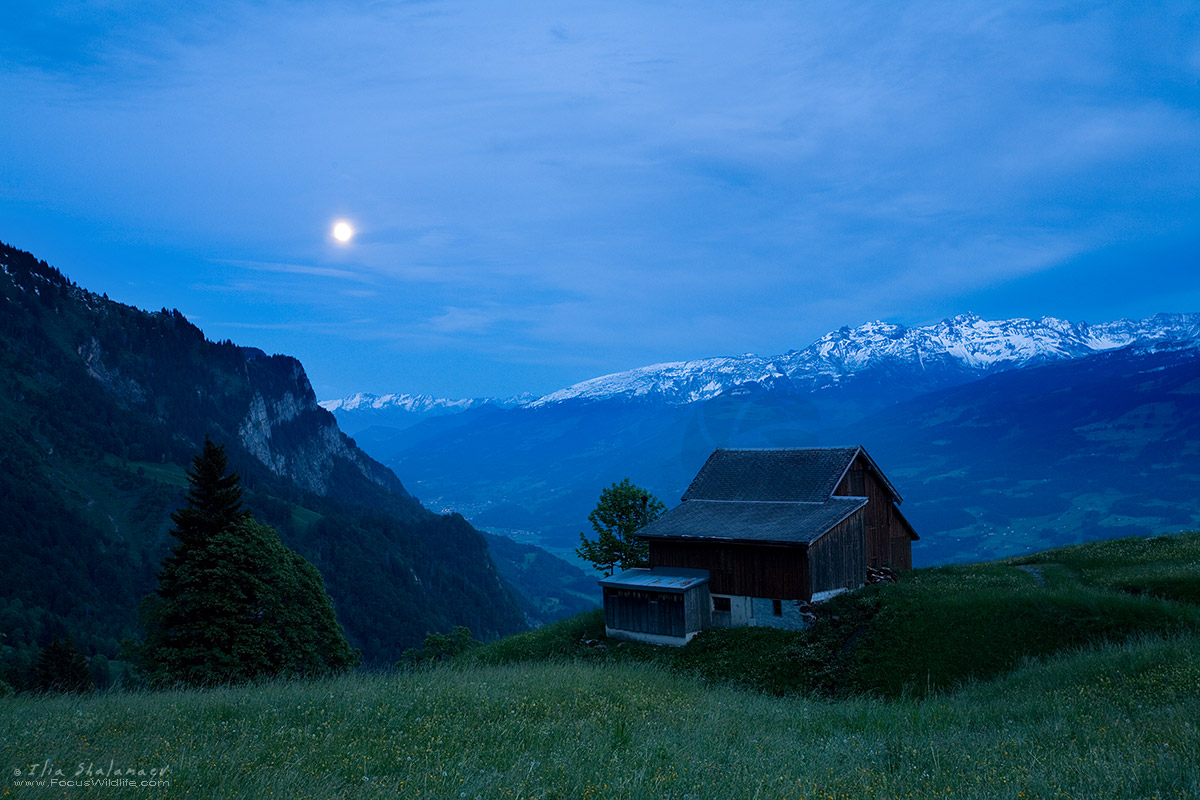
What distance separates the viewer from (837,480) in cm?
3694

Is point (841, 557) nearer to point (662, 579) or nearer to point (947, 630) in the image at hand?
point (947, 630)

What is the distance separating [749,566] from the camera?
34688 mm

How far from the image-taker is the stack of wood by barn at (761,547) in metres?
33.7

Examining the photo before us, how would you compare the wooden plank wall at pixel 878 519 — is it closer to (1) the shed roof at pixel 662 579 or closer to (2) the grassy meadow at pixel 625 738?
(1) the shed roof at pixel 662 579

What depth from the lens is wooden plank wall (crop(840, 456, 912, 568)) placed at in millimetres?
38812

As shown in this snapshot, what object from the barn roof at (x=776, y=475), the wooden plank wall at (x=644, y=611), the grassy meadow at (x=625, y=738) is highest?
the barn roof at (x=776, y=475)

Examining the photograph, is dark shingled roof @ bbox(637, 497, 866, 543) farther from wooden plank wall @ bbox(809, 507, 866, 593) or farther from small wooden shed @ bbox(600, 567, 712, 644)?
small wooden shed @ bbox(600, 567, 712, 644)

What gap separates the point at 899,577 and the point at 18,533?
233 meters

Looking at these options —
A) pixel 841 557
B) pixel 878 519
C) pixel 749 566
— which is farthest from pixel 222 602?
pixel 878 519

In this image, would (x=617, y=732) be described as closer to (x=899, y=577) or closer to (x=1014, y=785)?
(x=1014, y=785)

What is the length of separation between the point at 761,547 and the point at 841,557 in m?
4.52

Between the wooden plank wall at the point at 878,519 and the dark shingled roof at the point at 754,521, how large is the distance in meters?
2.42

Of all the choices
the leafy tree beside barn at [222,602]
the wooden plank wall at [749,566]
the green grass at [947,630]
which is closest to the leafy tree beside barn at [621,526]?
the green grass at [947,630]

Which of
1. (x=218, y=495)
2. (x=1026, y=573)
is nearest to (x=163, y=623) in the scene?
(x=218, y=495)
